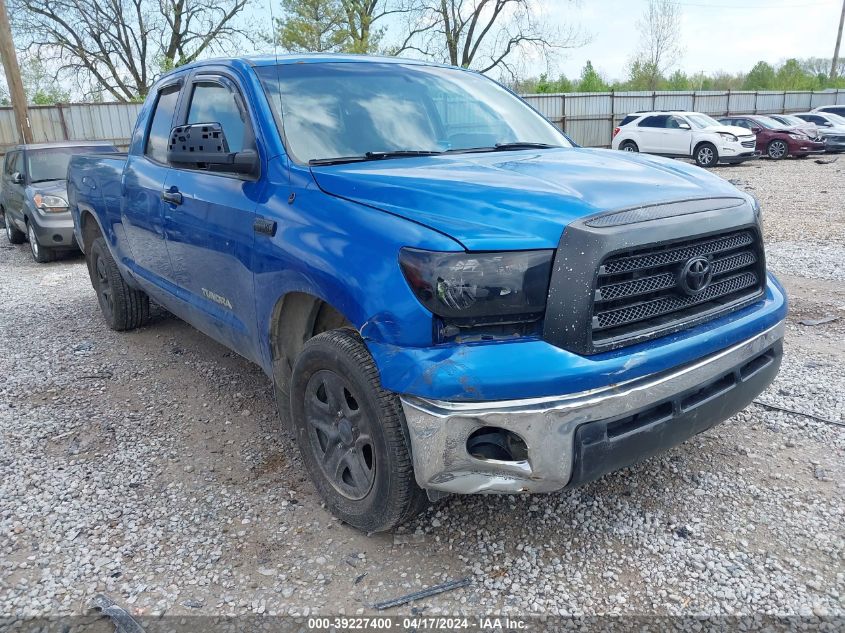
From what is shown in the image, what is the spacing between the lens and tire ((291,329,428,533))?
238cm

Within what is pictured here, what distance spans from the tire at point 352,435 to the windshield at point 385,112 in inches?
38.0

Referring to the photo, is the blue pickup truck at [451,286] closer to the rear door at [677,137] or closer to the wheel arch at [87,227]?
the wheel arch at [87,227]

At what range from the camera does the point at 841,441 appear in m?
3.36

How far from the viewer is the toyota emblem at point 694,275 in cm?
242

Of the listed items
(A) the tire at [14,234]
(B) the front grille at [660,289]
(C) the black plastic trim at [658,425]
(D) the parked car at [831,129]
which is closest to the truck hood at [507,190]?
(B) the front grille at [660,289]

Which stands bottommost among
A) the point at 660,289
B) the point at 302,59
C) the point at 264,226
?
the point at 660,289

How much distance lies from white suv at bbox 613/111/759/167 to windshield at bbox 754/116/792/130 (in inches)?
90.1

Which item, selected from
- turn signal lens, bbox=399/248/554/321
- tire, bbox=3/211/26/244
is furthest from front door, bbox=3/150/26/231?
turn signal lens, bbox=399/248/554/321

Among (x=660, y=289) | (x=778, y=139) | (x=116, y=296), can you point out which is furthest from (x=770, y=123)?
(x=660, y=289)

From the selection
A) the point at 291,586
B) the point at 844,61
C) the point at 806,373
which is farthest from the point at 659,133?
the point at 844,61

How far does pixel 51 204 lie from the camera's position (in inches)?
354

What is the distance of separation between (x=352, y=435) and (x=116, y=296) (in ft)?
11.8

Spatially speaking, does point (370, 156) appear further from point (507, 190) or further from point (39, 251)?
point (39, 251)

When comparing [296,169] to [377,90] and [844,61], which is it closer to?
[377,90]
